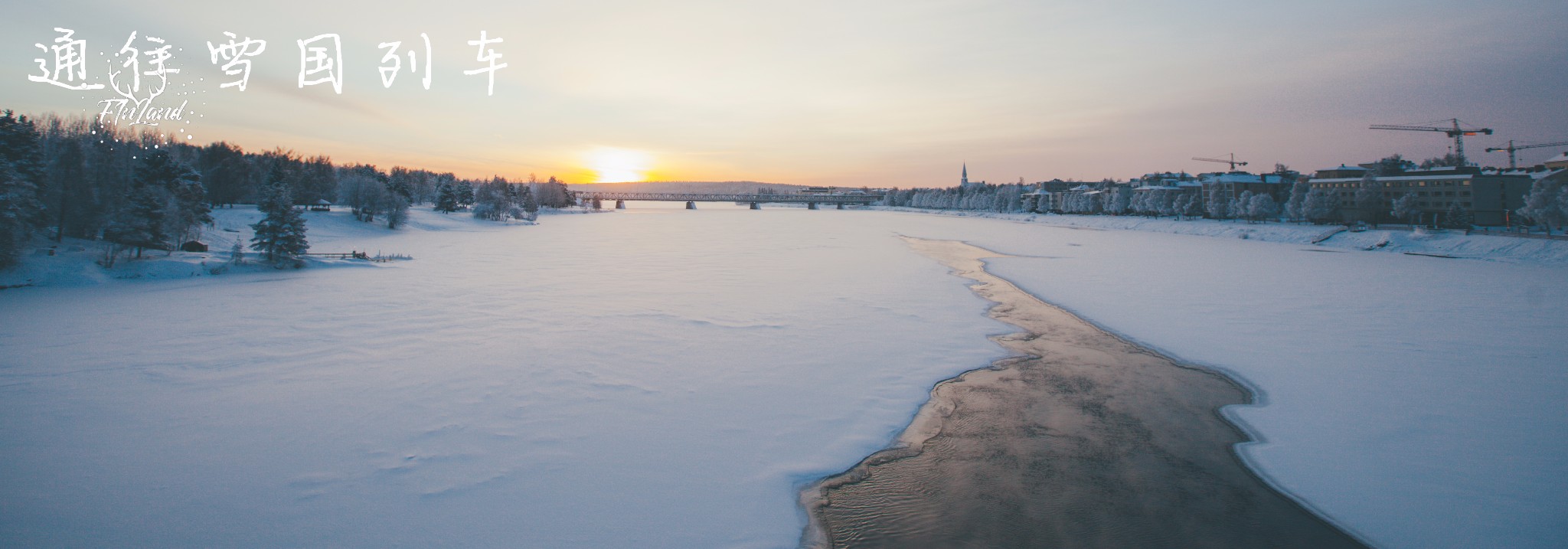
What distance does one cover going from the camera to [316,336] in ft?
57.9

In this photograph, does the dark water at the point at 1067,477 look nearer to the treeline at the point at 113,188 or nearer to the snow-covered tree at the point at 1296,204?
the treeline at the point at 113,188

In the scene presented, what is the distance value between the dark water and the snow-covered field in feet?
1.89

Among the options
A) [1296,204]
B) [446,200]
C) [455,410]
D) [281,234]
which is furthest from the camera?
[446,200]

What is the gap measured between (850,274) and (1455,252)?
46.2 meters

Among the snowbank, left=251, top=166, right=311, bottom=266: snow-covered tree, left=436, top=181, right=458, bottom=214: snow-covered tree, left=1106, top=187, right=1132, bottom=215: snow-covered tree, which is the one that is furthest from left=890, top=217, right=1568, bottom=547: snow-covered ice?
left=1106, top=187, right=1132, bottom=215: snow-covered tree

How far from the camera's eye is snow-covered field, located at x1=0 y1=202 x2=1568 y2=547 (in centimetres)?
773

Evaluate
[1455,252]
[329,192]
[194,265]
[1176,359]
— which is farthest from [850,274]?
[329,192]

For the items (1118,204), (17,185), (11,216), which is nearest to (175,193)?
(17,185)

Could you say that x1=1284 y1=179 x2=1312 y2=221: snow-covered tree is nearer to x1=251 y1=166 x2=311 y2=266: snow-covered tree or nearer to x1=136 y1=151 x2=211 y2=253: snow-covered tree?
x1=251 y1=166 x2=311 y2=266: snow-covered tree

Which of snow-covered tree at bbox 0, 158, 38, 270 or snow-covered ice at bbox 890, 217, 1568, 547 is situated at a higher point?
snow-covered tree at bbox 0, 158, 38, 270

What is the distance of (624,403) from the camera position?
1185cm

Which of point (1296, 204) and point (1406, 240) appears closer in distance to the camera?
point (1406, 240)

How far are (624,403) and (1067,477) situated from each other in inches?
303

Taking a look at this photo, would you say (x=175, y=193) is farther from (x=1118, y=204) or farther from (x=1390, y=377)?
(x=1118, y=204)
